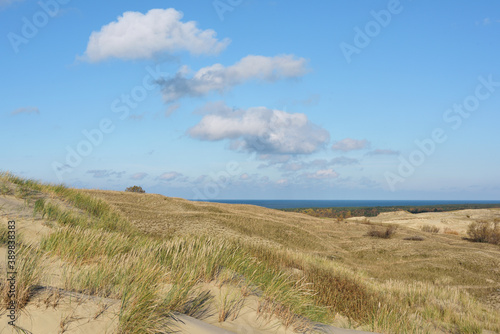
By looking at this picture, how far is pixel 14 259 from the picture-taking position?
4.07 metres

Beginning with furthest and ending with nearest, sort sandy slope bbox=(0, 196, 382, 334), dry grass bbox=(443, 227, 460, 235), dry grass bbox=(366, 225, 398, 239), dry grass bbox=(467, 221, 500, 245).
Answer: dry grass bbox=(443, 227, 460, 235)
dry grass bbox=(366, 225, 398, 239)
dry grass bbox=(467, 221, 500, 245)
sandy slope bbox=(0, 196, 382, 334)

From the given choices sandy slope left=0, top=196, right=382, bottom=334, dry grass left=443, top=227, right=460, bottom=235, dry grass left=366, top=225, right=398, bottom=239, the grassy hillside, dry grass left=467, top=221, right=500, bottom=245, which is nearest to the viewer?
sandy slope left=0, top=196, right=382, bottom=334

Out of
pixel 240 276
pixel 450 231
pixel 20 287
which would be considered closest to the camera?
pixel 20 287

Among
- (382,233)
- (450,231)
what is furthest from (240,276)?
(450,231)

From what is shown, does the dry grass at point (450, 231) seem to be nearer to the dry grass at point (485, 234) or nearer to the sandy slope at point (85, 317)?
the dry grass at point (485, 234)

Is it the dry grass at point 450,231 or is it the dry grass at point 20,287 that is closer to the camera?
the dry grass at point 20,287

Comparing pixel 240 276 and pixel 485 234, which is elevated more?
pixel 240 276

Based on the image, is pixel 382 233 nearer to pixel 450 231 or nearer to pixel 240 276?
pixel 450 231

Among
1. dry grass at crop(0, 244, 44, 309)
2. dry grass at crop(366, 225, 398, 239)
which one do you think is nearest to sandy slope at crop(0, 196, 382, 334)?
dry grass at crop(0, 244, 44, 309)

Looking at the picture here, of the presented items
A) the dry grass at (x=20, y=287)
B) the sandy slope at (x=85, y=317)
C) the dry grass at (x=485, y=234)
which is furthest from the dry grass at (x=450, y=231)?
the dry grass at (x=20, y=287)

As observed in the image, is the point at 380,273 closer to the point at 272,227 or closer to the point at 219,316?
the point at 272,227

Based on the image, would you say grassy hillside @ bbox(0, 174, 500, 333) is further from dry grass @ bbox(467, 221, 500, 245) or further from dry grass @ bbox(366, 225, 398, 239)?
dry grass @ bbox(467, 221, 500, 245)

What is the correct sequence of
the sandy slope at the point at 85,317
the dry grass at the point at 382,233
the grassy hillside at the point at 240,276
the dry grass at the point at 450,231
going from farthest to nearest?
the dry grass at the point at 450,231
the dry grass at the point at 382,233
the grassy hillside at the point at 240,276
the sandy slope at the point at 85,317

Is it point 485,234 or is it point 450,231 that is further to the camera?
point 450,231
